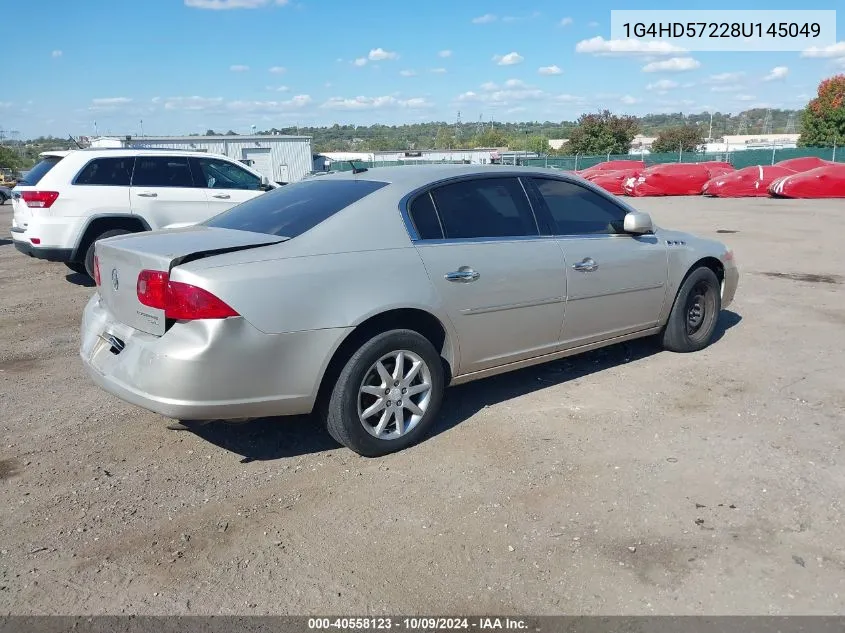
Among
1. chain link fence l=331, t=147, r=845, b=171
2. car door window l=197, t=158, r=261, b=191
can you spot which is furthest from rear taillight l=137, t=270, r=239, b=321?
chain link fence l=331, t=147, r=845, b=171

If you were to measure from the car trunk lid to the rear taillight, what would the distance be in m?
0.04

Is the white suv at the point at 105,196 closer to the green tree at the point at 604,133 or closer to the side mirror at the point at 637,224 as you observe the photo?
the side mirror at the point at 637,224

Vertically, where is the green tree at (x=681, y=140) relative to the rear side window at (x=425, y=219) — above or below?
above

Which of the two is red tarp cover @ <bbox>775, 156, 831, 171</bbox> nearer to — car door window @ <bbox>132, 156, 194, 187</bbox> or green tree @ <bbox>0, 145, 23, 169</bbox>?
car door window @ <bbox>132, 156, 194, 187</bbox>

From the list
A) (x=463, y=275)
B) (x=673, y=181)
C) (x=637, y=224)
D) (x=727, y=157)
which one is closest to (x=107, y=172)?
(x=463, y=275)

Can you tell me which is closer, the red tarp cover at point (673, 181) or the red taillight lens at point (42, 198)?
the red taillight lens at point (42, 198)

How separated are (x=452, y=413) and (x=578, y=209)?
1.78 meters

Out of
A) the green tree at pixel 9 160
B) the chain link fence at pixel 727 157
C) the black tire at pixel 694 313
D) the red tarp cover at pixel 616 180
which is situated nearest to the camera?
→ the black tire at pixel 694 313

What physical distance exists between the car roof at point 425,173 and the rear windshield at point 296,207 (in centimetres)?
12

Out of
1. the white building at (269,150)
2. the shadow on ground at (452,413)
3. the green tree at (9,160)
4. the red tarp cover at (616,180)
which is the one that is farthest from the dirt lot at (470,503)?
the green tree at (9,160)

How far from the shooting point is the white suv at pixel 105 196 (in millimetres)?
8586

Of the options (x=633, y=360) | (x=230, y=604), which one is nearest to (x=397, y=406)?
(x=230, y=604)

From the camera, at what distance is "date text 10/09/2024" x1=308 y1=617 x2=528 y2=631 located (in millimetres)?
2635

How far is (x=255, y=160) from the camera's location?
47.5 metres
